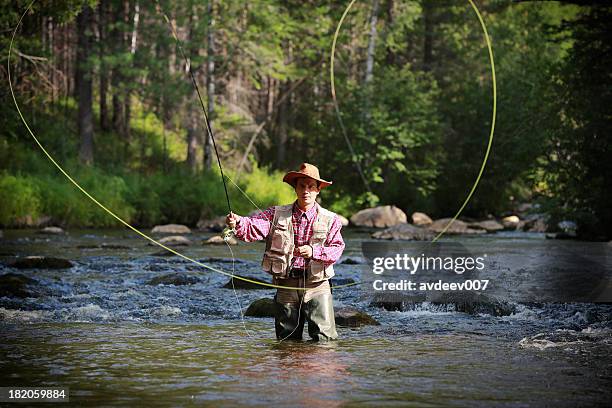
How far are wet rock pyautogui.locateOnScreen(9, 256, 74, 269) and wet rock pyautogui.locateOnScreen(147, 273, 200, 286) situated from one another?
6.44ft

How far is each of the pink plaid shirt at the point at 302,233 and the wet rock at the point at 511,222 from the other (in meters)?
17.8

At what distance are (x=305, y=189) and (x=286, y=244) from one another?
0.39m

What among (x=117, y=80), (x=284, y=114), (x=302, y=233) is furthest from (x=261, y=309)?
(x=284, y=114)


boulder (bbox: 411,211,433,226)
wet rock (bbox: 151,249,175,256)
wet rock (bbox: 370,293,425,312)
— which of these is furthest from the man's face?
boulder (bbox: 411,211,433,226)

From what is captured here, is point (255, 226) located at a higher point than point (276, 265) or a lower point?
higher

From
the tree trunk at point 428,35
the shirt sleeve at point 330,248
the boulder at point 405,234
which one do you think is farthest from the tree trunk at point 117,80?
the shirt sleeve at point 330,248

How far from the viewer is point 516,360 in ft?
20.7

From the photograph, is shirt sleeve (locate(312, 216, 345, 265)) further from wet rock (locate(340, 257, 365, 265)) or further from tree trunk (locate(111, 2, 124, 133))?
tree trunk (locate(111, 2, 124, 133))

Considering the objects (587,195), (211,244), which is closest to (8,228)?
(211,244)

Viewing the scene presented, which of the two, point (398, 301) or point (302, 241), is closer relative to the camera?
point (302, 241)

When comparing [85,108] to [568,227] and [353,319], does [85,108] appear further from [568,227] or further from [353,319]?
[353,319]

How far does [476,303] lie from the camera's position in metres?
9.05

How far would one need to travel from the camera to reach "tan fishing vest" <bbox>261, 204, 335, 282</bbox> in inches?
255

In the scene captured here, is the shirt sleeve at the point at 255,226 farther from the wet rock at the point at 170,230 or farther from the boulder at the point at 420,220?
the boulder at the point at 420,220
